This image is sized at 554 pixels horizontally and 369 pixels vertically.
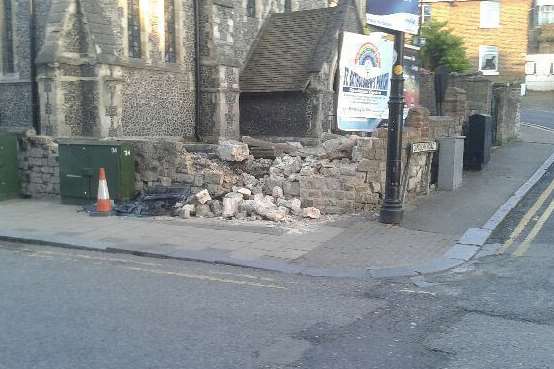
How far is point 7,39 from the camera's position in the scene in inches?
692

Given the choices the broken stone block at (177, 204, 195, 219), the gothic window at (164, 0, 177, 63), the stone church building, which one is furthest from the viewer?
the gothic window at (164, 0, 177, 63)

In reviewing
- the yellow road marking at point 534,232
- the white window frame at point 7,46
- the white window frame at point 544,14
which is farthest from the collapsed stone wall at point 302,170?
the white window frame at point 544,14

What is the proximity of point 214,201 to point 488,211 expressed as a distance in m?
5.16

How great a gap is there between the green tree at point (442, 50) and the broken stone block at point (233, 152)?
2244cm

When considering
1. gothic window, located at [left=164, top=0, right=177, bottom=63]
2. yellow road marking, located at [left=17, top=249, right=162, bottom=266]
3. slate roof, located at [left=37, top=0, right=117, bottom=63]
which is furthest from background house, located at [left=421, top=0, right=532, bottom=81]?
yellow road marking, located at [left=17, top=249, right=162, bottom=266]

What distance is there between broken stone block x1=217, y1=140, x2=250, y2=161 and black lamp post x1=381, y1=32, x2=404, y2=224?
326 cm

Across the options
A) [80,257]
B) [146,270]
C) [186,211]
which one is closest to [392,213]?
[186,211]

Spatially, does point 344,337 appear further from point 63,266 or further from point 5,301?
point 63,266

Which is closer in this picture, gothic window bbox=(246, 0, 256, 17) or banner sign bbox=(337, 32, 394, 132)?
banner sign bbox=(337, 32, 394, 132)

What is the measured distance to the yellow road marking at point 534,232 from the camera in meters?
8.36

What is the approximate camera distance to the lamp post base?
32.2 feet

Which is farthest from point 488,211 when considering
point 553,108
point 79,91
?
point 553,108

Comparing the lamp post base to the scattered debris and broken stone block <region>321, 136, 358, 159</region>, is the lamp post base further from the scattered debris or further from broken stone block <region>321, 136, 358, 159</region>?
the scattered debris

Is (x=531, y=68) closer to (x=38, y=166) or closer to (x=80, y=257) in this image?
(x=38, y=166)
